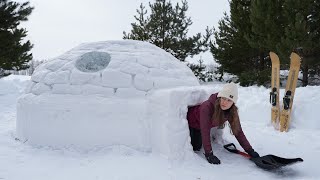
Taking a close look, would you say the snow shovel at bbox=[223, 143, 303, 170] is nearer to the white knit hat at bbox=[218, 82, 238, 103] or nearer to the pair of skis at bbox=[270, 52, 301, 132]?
the white knit hat at bbox=[218, 82, 238, 103]

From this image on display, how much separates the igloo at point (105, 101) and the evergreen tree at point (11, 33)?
30.0 ft

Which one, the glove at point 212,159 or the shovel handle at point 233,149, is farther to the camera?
the shovel handle at point 233,149

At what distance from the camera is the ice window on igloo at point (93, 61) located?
183 inches

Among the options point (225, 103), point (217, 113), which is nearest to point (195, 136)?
point (217, 113)

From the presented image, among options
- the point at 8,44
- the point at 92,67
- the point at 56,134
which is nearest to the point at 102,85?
the point at 92,67

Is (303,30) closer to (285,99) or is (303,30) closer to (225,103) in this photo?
(285,99)

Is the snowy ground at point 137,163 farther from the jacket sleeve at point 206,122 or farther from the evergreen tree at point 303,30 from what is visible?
the evergreen tree at point 303,30

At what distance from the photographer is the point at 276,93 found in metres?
6.91

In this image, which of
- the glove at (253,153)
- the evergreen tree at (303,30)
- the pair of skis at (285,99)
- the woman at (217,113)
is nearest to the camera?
the woman at (217,113)

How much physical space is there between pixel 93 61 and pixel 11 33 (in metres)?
10.3

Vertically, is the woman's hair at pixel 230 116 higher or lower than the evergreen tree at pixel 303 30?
lower

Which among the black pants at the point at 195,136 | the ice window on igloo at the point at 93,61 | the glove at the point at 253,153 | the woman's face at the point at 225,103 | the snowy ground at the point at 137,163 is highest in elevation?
the ice window on igloo at the point at 93,61

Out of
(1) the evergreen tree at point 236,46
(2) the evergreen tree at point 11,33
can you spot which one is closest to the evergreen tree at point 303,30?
(1) the evergreen tree at point 236,46

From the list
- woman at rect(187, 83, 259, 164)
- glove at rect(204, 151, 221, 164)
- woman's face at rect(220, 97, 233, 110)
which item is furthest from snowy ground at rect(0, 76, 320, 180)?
woman's face at rect(220, 97, 233, 110)
